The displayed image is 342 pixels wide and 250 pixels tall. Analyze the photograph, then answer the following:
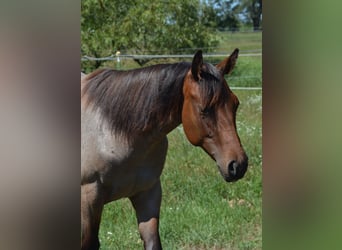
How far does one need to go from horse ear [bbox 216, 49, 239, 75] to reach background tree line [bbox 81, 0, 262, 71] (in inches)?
6.5

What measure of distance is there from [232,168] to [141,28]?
2.49 ft

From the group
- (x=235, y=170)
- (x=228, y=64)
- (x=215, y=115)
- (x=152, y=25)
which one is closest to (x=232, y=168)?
(x=235, y=170)

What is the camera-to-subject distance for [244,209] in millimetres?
2320

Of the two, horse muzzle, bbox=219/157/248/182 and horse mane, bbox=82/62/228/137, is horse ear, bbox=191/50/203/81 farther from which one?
horse muzzle, bbox=219/157/248/182

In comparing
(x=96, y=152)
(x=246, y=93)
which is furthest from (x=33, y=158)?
(x=246, y=93)

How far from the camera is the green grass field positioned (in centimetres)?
230

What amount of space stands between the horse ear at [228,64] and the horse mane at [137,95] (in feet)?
0.13

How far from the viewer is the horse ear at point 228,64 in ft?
7.25

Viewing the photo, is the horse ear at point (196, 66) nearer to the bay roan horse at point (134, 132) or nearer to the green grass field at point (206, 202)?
the bay roan horse at point (134, 132)

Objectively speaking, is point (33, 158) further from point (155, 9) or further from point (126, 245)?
point (155, 9)

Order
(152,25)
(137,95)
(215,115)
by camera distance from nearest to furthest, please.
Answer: (215,115)
(137,95)
(152,25)

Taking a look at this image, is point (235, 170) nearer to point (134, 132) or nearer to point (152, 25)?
point (134, 132)

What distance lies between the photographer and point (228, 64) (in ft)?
7.29

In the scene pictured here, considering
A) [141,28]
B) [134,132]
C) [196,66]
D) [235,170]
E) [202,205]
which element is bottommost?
[202,205]
